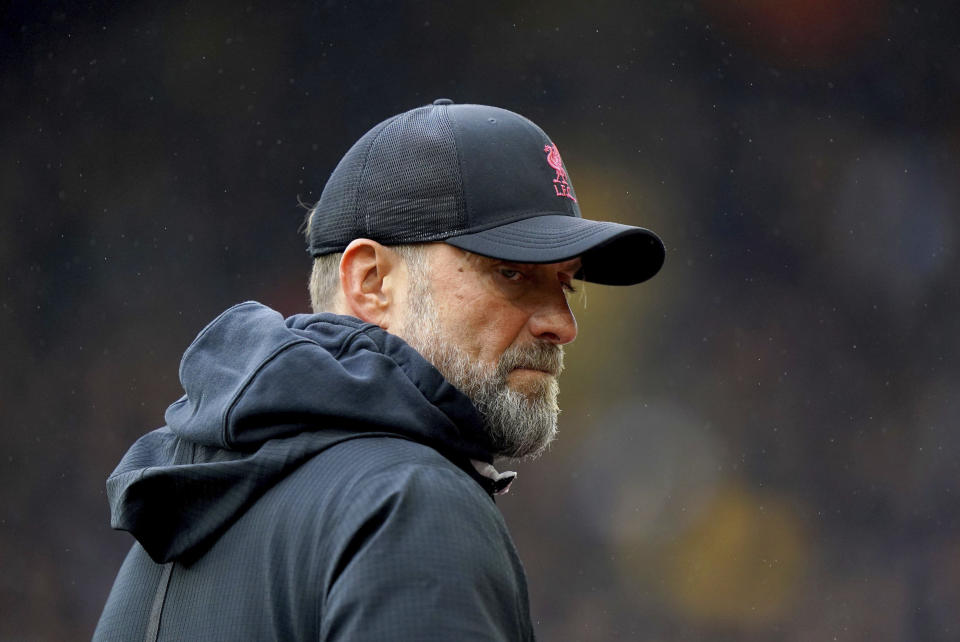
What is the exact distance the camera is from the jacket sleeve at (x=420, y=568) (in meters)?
0.83

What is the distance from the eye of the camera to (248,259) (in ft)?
19.9

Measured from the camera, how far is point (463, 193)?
120 centimetres

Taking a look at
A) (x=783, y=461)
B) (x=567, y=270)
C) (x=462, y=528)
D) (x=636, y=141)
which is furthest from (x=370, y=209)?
(x=783, y=461)

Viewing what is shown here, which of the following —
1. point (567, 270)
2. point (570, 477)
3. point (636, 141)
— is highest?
point (567, 270)

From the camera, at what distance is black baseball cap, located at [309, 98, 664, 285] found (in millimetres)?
1189

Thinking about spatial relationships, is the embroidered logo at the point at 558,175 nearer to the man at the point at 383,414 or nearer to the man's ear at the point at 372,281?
the man at the point at 383,414

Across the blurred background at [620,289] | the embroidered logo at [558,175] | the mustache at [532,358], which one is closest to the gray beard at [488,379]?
the mustache at [532,358]

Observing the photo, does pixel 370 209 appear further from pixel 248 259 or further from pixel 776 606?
pixel 776 606

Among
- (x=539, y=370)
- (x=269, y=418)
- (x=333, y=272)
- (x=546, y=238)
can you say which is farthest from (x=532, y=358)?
(x=269, y=418)

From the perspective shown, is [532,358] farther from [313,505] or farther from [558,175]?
[313,505]

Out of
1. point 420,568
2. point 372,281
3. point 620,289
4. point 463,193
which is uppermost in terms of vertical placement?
point 463,193

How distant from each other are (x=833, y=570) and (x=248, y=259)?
4098 mm

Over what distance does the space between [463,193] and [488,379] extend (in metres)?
0.21

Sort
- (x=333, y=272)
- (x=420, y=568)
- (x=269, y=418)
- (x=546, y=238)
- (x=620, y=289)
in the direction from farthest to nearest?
1. (x=620, y=289)
2. (x=333, y=272)
3. (x=546, y=238)
4. (x=269, y=418)
5. (x=420, y=568)
